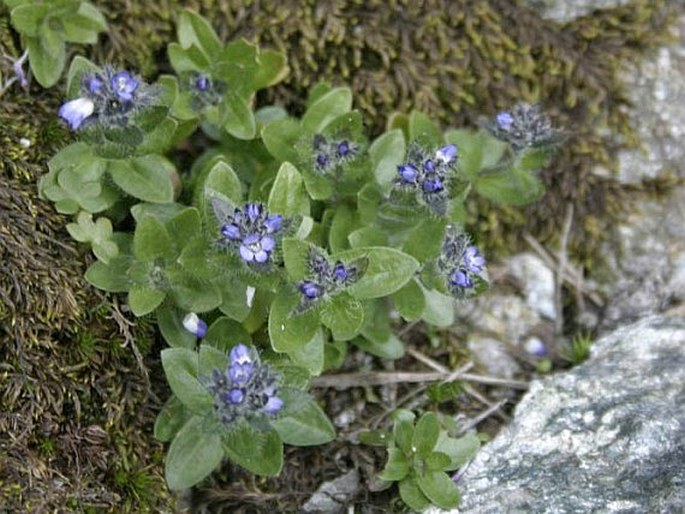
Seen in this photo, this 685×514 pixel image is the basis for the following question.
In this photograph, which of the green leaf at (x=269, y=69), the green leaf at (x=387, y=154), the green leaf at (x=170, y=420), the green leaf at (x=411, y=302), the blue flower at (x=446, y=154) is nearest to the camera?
the green leaf at (x=170, y=420)

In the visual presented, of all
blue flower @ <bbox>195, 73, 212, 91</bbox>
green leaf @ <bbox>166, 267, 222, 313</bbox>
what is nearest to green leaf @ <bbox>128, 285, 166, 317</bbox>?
green leaf @ <bbox>166, 267, 222, 313</bbox>

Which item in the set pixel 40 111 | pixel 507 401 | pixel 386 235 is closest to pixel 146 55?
pixel 40 111

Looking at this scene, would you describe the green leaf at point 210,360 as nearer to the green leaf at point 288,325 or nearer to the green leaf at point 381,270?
the green leaf at point 288,325

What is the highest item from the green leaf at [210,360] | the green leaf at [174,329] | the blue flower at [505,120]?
the blue flower at [505,120]

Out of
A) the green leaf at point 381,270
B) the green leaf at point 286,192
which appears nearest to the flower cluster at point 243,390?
the green leaf at point 381,270

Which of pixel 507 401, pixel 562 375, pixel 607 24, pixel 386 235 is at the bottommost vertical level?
pixel 507 401

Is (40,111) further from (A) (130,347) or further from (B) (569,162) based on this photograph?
(B) (569,162)
